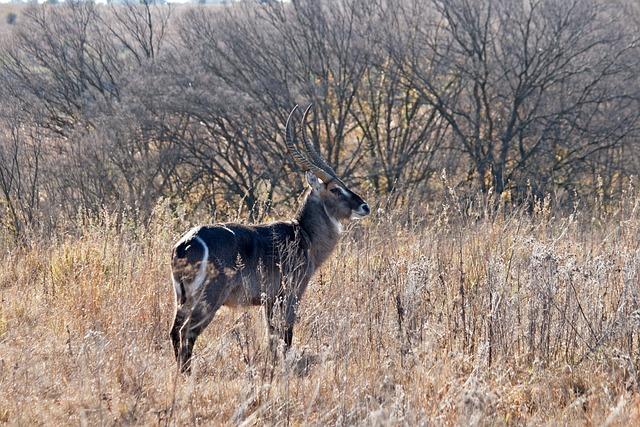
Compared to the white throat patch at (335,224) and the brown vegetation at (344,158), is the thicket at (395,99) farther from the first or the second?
the white throat patch at (335,224)

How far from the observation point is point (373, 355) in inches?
248

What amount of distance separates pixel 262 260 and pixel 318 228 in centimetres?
108

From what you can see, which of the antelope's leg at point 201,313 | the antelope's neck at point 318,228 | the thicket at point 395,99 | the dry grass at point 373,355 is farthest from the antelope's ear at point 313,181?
Result: the thicket at point 395,99

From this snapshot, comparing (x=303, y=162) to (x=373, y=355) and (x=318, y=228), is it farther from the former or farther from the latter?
(x=373, y=355)

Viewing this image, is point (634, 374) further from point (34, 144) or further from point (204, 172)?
point (204, 172)

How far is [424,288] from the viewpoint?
695 centimetres

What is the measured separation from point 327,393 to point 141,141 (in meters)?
13.4

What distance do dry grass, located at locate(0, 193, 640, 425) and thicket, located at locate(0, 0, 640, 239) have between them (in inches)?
442


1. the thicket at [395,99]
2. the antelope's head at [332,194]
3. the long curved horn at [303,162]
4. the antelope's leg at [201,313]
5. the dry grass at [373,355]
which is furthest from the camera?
the thicket at [395,99]

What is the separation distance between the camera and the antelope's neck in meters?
8.50

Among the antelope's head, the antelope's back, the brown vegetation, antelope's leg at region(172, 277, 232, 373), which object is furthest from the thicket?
antelope's leg at region(172, 277, 232, 373)

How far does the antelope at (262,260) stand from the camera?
22.6ft

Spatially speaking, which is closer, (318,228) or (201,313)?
(201,313)

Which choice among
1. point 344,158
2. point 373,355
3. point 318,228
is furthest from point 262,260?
point 344,158
